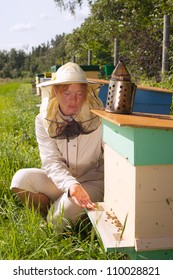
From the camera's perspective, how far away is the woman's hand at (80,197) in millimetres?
2358

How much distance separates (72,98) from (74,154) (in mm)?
373

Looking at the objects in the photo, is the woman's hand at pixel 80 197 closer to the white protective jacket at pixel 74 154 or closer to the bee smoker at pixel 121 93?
the white protective jacket at pixel 74 154

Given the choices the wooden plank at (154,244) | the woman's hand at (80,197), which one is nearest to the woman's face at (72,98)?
the woman's hand at (80,197)

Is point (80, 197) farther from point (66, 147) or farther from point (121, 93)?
point (121, 93)

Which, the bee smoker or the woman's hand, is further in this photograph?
the woman's hand

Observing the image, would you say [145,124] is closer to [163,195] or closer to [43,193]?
[163,195]

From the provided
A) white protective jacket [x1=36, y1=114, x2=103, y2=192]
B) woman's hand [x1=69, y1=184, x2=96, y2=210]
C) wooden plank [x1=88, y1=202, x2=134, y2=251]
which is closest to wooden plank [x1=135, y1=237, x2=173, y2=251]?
wooden plank [x1=88, y1=202, x2=134, y2=251]

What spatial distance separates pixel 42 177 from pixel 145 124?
4.28 ft

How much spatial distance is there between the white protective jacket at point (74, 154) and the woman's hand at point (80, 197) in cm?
31

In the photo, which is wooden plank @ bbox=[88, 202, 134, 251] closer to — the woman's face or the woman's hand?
the woman's hand

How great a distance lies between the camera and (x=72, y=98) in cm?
267

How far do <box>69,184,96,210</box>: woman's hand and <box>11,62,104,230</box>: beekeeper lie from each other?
0.27 feet

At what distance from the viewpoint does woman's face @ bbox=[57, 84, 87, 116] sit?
2642 mm
